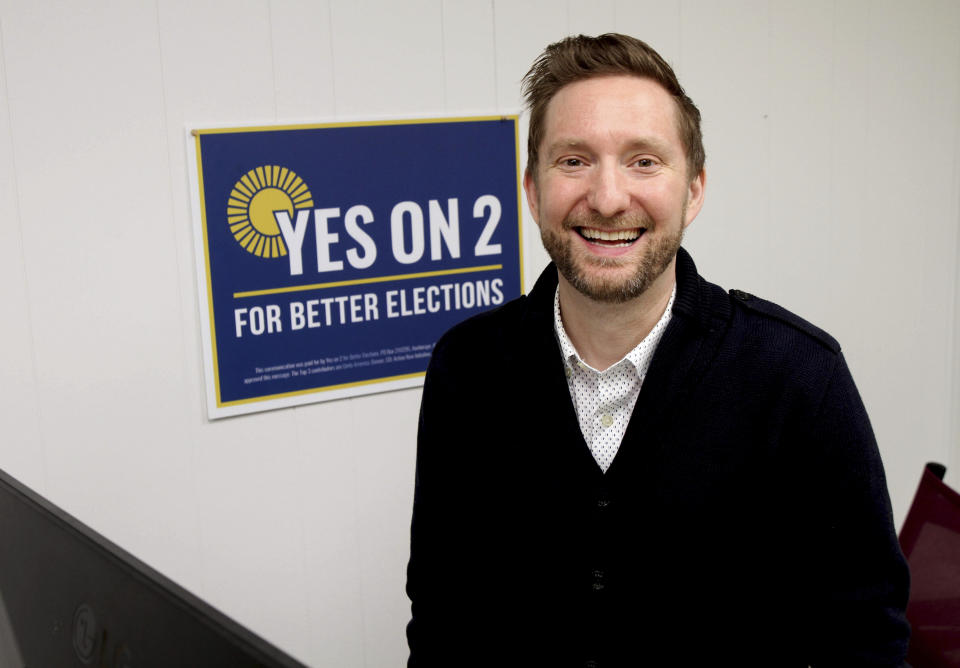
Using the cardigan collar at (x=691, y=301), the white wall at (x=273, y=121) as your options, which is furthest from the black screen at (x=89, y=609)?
the white wall at (x=273, y=121)

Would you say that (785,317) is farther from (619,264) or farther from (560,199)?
(560,199)

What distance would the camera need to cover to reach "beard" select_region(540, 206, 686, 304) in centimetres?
135

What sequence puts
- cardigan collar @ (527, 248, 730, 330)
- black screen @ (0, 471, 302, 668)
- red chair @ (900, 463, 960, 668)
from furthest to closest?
red chair @ (900, 463, 960, 668), cardigan collar @ (527, 248, 730, 330), black screen @ (0, 471, 302, 668)

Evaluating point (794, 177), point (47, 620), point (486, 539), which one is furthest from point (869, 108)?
point (47, 620)

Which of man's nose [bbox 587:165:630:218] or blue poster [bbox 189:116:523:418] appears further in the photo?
blue poster [bbox 189:116:523:418]

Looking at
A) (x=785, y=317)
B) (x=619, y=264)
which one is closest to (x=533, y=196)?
(x=619, y=264)

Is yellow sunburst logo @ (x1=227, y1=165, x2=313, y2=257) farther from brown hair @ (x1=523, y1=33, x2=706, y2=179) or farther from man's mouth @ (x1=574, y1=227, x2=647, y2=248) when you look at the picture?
man's mouth @ (x1=574, y1=227, x2=647, y2=248)

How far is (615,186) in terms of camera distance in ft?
4.39

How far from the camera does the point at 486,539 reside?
1452mm

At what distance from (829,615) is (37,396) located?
4.82ft

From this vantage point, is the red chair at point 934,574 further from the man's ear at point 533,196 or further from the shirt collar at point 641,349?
the man's ear at point 533,196

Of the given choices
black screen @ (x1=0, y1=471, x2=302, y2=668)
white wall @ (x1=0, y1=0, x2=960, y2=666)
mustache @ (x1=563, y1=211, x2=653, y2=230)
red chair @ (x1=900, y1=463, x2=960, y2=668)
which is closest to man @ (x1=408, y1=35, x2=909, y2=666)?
mustache @ (x1=563, y1=211, x2=653, y2=230)

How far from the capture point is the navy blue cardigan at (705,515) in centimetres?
127

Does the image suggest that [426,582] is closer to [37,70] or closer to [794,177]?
[37,70]
